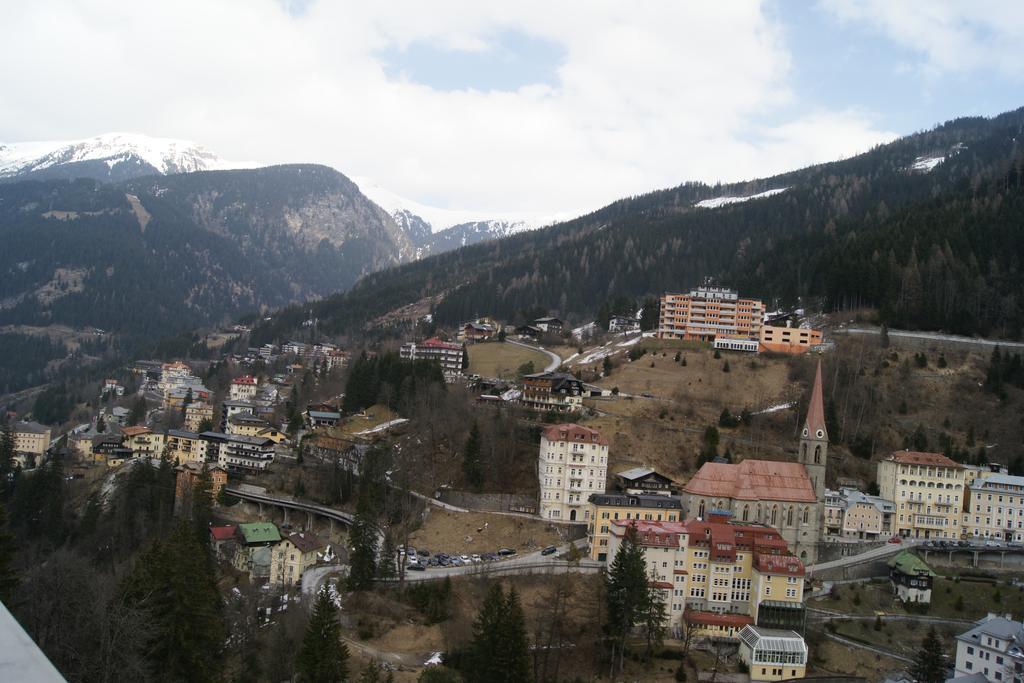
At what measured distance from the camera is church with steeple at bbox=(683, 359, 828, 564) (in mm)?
56850

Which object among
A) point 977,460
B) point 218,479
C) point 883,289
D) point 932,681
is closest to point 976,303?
point 883,289

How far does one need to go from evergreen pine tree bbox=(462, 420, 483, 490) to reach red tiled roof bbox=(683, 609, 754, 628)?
18.8 metres

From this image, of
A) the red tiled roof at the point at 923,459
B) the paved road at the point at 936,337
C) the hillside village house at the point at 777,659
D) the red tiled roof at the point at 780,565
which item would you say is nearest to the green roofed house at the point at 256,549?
the hillside village house at the point at 777,659

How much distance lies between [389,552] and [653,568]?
16105 millimetres

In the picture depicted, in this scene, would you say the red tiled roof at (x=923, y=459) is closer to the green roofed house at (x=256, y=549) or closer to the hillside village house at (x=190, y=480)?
the green roofed house at (x=256, y=549)

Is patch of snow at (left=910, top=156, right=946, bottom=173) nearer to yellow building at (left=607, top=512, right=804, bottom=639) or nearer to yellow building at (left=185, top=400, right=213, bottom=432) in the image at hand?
yellow building at (left=185, top=400, right=213, bottom=432)

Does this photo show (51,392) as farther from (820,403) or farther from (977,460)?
(977,460)

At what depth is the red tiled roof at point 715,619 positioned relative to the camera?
4872 centimetres

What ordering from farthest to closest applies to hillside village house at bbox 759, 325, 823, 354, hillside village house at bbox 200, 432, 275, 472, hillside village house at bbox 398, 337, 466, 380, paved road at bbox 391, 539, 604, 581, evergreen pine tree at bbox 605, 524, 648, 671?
hillside village house at bbox 398, 337, 466, 380 < hillside village house at bbox 759, 325, 823, 354 < hillside village house at bbox 200, 432, 275, 472 < paved road at bbox 391, 539, 604, 581 < evergreen pine tree at bbox 605, 524, 648, 671

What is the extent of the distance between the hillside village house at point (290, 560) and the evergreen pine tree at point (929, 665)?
38361mm

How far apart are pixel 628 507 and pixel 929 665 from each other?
1933 centimetres

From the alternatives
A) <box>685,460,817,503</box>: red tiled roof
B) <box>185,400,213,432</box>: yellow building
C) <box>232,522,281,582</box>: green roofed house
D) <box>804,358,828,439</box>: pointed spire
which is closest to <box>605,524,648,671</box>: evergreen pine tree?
<box>685,460,817,503</box>: red tiled roof

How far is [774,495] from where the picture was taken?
57.5m

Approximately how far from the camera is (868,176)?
18525 centimetres
